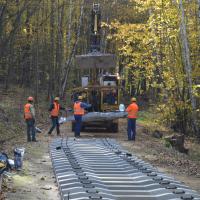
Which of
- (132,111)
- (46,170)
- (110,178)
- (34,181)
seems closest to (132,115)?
(132,111)

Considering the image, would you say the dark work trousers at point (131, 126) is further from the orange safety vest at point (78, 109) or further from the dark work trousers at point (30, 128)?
the dark work trousers at point (30, 128)

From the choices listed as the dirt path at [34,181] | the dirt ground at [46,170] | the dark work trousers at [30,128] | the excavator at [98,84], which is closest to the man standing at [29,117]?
the dark work trousers at [30,128]

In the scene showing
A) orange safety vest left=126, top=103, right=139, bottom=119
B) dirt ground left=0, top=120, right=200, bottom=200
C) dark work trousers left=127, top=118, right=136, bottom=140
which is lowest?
dirt ground left=0, top=120, right=200, bottom=200

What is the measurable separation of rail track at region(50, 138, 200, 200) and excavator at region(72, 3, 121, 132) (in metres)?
7.55

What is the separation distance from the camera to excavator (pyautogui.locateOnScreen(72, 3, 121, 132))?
2170cm

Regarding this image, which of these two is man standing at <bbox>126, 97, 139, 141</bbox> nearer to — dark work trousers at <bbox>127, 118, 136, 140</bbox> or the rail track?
dark work trousers at <bbox>127, 118, 136, 140</bbox>

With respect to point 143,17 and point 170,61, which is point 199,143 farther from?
point 143,17

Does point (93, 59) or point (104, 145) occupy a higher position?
point (93, 59)

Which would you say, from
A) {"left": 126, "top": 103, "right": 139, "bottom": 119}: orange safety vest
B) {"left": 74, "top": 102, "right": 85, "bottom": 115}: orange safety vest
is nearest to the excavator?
{"left": 74, "top": 102, "right": 85, "bottom": 115}: orange safety vest

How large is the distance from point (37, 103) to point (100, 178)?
22.6 m

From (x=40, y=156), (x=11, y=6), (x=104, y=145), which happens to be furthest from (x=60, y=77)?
(x=40, y=156)

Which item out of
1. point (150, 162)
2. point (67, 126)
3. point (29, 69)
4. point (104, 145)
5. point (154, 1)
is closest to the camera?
point (150, 162)

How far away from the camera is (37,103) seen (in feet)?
106

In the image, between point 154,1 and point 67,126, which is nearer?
point 154,1
